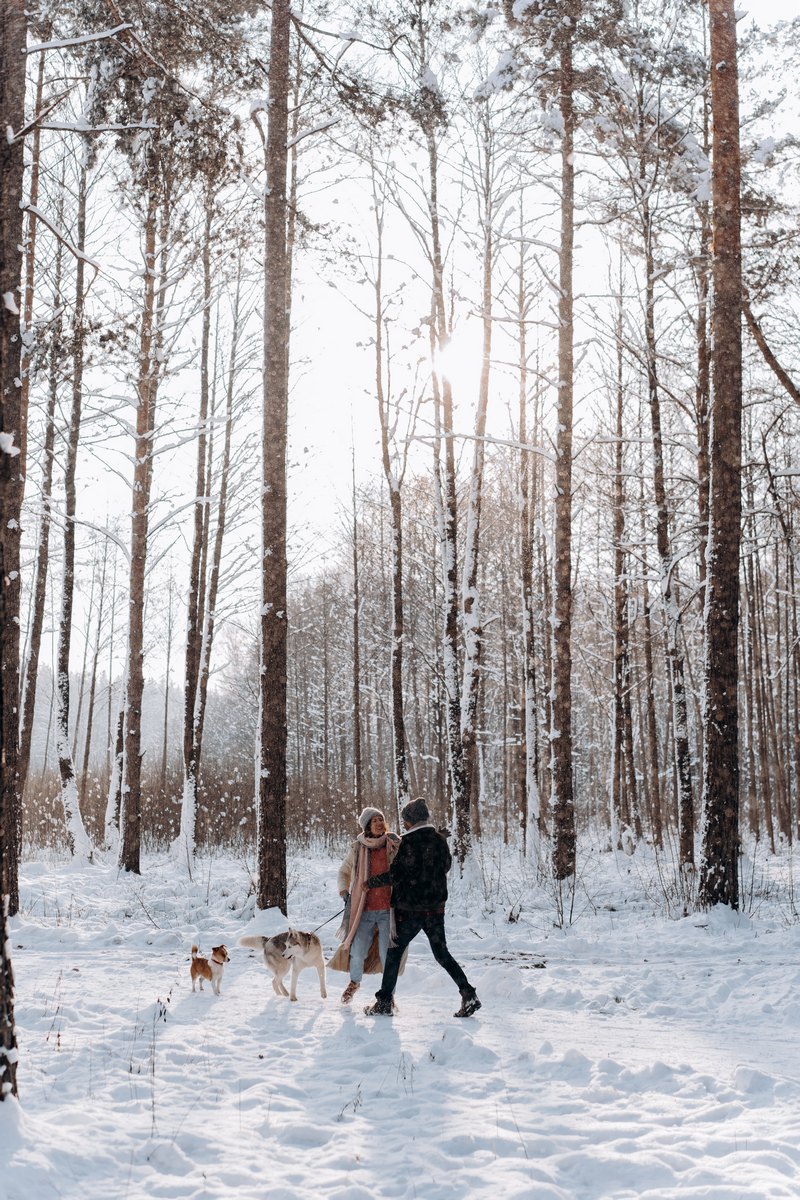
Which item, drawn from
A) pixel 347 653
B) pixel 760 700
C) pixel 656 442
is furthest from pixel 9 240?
pixel 347 653

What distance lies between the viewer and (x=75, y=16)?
793 centimetres

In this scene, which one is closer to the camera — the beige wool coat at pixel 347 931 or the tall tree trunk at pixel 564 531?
the beige wool coat at pixel 347 931

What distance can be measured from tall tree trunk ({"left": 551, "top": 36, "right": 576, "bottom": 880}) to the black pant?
18.2 ft

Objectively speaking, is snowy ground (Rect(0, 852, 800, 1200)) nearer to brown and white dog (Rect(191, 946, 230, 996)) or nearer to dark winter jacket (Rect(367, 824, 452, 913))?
brown and white dog (Rect(191, 946, 230, 996))

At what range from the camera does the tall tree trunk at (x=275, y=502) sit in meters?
9.14

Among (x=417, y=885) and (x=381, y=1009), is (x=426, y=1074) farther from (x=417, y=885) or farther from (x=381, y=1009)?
(x=417, y=885)

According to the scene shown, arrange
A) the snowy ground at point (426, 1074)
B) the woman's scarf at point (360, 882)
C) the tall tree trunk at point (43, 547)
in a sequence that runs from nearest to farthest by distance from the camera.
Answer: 1. the snowy ground at point (426, 1074)
2. the woman's scarf at point (360, 882)
3. the tall tree trunk at point (43, 547)

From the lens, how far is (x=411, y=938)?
6.20 m

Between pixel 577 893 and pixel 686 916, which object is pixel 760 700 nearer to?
pixel 577 893

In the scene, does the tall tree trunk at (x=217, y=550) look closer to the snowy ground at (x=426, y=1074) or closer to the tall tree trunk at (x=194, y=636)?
the tall tree trunk at (x=194, y=636)

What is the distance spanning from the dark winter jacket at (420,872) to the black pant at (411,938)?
64 mm

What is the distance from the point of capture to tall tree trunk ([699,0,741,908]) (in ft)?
29.6

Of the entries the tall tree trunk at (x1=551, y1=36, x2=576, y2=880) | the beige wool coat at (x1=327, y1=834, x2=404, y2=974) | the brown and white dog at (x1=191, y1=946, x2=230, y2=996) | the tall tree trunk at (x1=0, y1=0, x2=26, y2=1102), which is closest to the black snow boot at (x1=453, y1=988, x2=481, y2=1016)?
the beige wool coat at (x1=327, y1=834, x2=404, y2=974)

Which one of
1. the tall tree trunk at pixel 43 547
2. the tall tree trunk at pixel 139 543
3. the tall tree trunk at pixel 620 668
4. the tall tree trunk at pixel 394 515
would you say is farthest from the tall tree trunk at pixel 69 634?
the tall tree trunk at pixel 620 668
